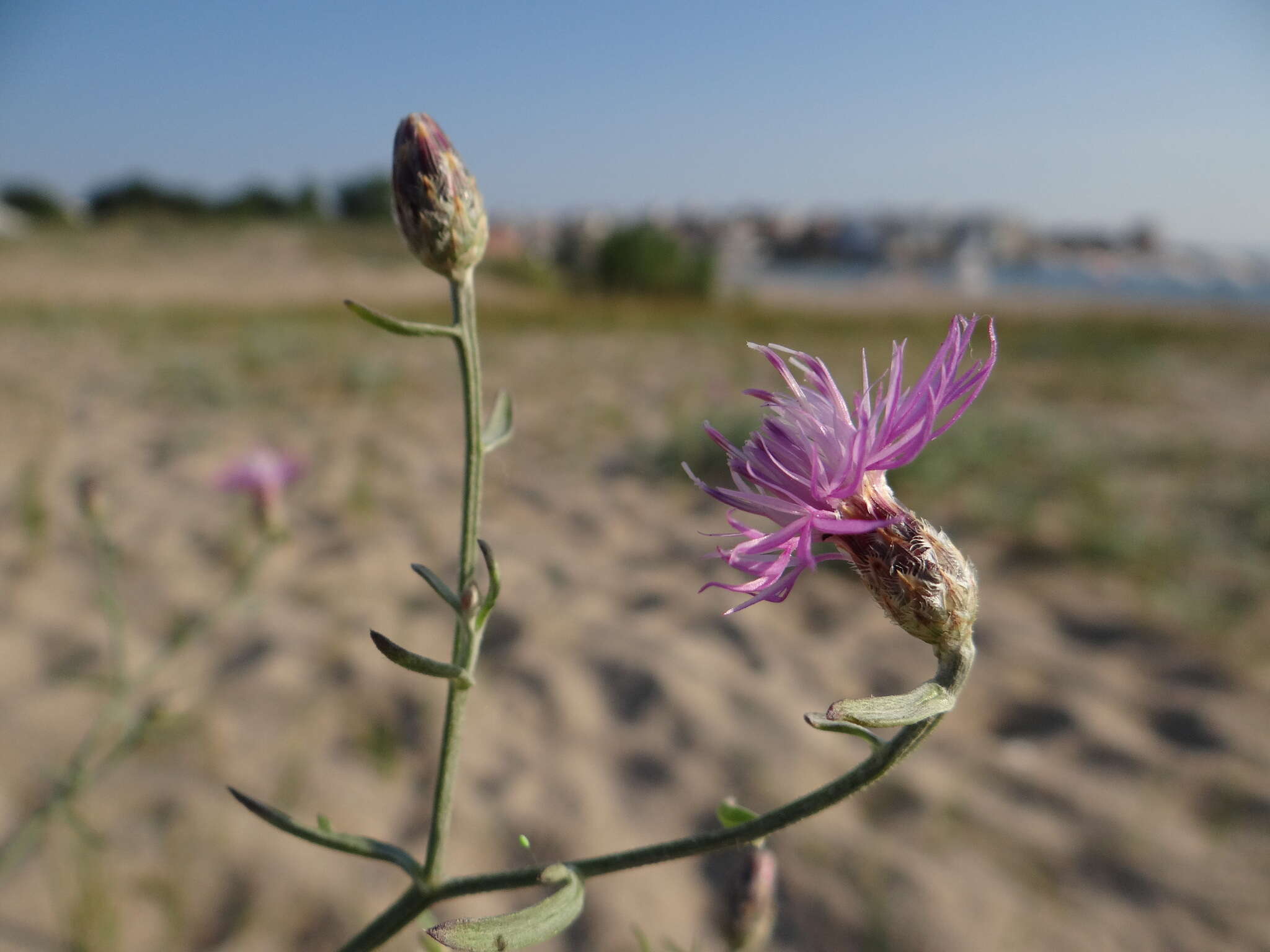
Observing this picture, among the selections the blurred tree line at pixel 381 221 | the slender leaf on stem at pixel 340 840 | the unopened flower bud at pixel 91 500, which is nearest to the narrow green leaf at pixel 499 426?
the slender leaf on stem at pixel 340 840

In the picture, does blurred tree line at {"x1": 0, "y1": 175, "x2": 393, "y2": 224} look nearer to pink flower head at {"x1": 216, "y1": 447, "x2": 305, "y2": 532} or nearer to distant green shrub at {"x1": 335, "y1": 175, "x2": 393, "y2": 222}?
distant green shrub at {"x1": 335, "y1": 175, "x2": 393, "y2": 222}

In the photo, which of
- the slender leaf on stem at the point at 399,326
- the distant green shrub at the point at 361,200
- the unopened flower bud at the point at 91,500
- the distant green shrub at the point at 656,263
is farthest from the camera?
the distant green shrub at the point at 361,200

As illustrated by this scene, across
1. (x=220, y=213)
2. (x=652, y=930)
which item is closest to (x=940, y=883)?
(x=652, y=930)

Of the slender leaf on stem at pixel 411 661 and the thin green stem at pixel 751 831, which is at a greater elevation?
the slender leaf on stem at pixel 411 661

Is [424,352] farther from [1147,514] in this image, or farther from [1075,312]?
[1075,312]

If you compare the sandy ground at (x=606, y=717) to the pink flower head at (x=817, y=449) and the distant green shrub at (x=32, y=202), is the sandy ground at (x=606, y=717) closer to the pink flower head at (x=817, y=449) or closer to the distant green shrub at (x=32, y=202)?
the pink flower head at (x=817, y=449)

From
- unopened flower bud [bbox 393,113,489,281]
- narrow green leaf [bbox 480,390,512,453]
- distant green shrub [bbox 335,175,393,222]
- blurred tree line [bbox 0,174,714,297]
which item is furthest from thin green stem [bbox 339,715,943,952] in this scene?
distant green shrub [bbox 335,175,393,222]

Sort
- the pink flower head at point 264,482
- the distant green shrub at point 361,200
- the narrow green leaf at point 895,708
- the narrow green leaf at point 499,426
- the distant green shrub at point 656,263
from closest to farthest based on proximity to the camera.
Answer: the narrow green leaf at point 895,708, the narrow green leaf at point 499,426, the pink flower head at point 264,482, the distant green shrub at point 656,263, the distant green shrub at point 361,200
